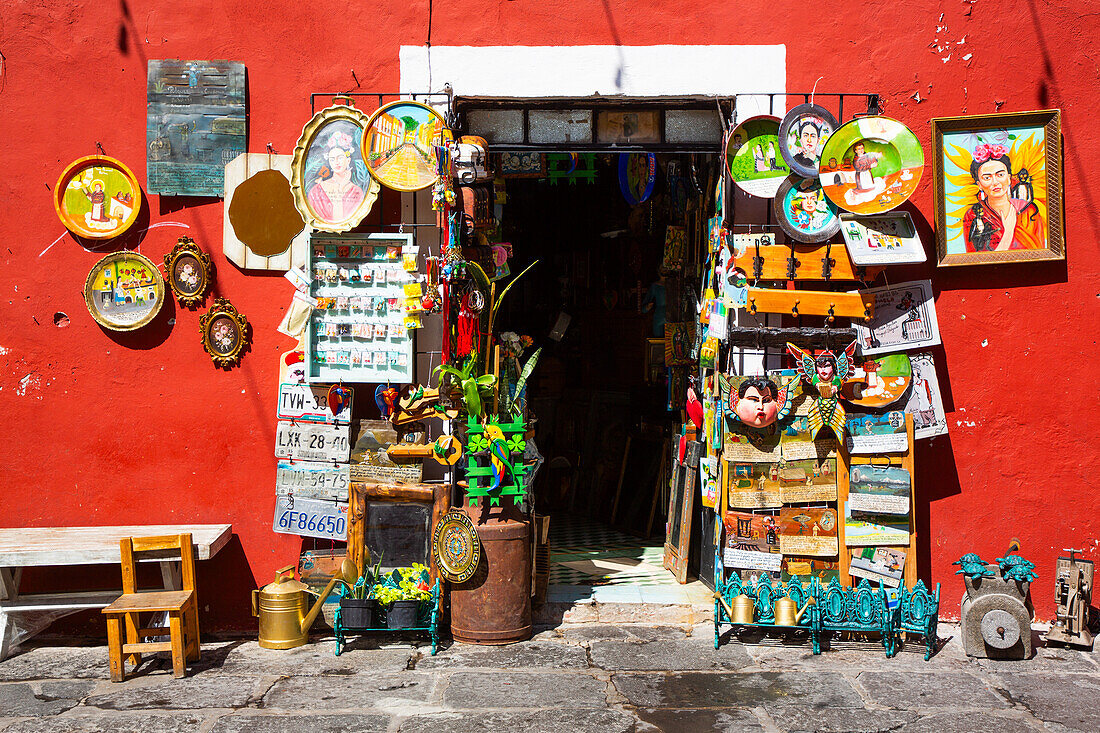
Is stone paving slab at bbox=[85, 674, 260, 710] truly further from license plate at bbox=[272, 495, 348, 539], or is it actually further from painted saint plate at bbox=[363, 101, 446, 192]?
painted saint plate at bbox=[363, 101, 446, 192]

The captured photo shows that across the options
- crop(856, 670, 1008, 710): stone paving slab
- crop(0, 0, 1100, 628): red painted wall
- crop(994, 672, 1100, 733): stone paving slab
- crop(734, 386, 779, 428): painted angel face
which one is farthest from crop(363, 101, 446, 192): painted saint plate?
crop(994, 672, 1100, 733): stone paving slab

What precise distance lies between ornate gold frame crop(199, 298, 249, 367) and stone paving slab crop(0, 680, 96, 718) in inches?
78.2

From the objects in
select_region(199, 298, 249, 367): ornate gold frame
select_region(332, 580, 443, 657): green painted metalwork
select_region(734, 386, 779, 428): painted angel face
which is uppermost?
select_region(199, 298, 249, 367): ornate gold frame

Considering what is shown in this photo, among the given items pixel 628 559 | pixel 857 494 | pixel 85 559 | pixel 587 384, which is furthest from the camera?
pixel 587 384

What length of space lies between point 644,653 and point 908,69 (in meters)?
3.92

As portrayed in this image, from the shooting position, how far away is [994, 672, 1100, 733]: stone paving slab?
4367mm

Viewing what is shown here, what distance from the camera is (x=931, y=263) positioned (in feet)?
18.6

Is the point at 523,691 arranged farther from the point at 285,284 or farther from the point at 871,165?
the point at 871,165

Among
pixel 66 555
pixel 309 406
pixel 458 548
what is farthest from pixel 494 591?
pixel 66 555

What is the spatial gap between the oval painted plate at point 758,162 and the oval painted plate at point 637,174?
39.3 inches

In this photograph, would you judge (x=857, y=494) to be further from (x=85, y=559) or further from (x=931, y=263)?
(x=85, y=559)

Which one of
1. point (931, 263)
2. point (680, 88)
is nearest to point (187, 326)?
point (680, 88)

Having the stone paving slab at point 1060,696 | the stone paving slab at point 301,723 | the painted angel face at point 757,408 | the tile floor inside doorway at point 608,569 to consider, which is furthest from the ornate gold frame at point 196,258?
the stone paving slab at point 1060,696

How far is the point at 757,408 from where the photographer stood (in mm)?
5434
